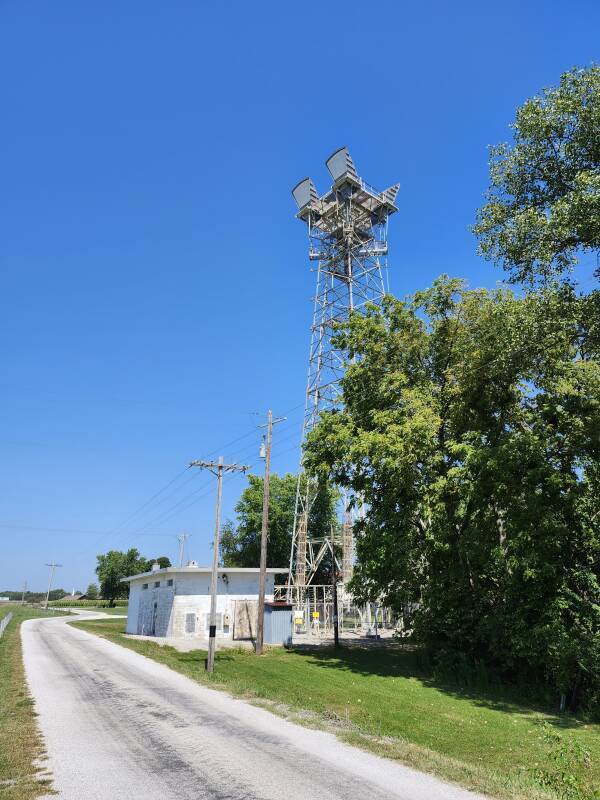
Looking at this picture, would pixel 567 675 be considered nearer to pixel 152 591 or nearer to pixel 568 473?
pixel 568 473

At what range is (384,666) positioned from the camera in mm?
21547

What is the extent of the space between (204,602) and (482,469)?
23008mm

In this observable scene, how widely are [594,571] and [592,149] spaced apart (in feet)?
37.5

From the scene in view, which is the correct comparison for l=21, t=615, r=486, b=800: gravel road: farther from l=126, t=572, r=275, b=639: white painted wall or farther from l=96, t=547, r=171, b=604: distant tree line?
l=96, t=547, r=171, b=604: distant tree line

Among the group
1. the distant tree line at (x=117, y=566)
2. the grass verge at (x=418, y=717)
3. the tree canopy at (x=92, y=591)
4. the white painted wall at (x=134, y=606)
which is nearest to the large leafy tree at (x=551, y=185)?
the grass verge at (x=418, y=717)

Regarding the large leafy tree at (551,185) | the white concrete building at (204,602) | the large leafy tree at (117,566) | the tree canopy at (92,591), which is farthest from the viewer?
the tree canopy at (92,591)

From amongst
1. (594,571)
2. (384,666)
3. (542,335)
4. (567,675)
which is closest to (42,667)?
(384,666)

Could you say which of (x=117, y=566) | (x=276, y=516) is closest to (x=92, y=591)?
(x=117, y=566)

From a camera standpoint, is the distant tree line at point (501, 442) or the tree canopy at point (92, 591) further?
the tree canopy at point (92, 591)

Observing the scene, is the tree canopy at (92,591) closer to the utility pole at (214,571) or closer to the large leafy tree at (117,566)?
the large leafy tree at (117,566)

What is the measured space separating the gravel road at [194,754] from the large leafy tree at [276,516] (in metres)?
39.0

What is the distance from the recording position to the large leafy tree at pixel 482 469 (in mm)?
15219

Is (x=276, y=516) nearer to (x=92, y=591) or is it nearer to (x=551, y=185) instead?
(x=551, y=185)

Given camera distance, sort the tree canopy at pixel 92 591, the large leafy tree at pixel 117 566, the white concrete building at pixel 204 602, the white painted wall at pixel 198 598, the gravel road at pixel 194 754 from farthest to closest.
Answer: the tree canopy at pixel 92 591 < the large leafy tree at pixel 117 566 < the white painted wall at pixel 198 598 < the white concrete building at pixel 204 602 < the gravel road at pixel 194 754
